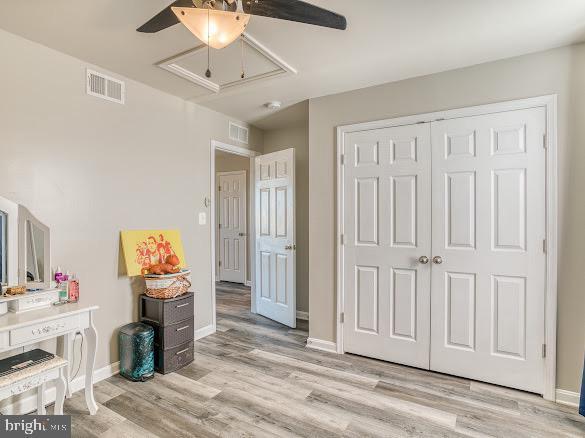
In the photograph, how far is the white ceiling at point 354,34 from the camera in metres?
1.81

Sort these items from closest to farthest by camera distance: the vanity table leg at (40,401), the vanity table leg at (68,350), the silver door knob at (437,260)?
the vanity table leg at (40,401), the vanity table leg at (68,350), the silver door knob at (437,260)

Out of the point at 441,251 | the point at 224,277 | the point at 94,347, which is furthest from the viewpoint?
the point at 224,277

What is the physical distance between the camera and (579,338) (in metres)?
2.19

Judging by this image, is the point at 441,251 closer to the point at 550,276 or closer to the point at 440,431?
the point at 550,276

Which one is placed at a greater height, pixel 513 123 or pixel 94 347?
pixel 513 123

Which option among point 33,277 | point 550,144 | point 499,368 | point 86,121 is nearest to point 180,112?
point 86,121

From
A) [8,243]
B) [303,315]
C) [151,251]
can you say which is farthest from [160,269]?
[303,315]

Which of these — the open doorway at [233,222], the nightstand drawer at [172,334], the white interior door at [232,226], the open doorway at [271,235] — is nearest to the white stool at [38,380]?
the nightstand drawer at [172,334]

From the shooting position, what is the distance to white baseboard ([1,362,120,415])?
201 centimetres

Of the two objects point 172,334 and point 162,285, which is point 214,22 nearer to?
point 162,285

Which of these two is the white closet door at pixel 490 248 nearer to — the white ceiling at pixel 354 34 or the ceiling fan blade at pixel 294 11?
the white ceiling at pixel 354 34

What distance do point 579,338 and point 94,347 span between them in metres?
3.29

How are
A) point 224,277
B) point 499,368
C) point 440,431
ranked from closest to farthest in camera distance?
point 440,431 → point 499,368 → point 224,277

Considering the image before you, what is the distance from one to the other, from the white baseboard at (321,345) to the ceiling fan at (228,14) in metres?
2.70
